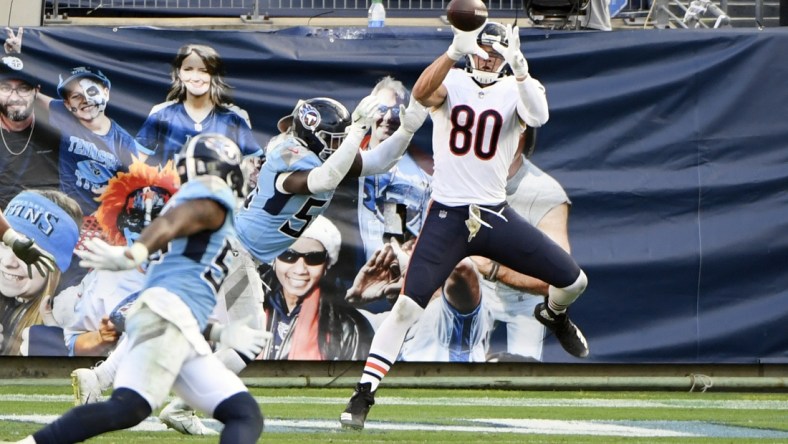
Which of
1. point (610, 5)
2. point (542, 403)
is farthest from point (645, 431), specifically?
point (610, 5)

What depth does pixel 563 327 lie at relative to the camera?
317 inches

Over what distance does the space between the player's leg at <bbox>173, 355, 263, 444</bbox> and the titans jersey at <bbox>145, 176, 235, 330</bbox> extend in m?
0.17

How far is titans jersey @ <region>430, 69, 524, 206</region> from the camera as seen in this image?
7.37 m

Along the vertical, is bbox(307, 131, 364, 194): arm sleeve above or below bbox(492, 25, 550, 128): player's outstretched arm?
below

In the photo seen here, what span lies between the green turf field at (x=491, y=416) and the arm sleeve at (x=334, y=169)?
1.24 m

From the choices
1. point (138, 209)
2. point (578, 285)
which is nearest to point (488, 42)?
point (578, 285)

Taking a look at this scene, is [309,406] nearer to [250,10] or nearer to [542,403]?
[542,403]

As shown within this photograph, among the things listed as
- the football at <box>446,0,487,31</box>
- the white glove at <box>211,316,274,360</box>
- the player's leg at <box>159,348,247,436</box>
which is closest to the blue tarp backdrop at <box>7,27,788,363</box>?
the football at <box>446,0,487,31</box>

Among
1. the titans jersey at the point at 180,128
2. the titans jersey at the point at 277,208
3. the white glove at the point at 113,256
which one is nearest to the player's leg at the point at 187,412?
the titans jersey at the point at 277,208

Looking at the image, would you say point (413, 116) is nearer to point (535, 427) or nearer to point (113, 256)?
point (535, 427)

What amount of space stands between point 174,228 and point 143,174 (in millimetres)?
5316

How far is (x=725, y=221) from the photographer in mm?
10344

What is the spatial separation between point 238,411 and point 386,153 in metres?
2.94

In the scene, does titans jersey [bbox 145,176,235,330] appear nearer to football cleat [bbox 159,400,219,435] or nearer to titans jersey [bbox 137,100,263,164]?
football cleat [bbox 159,400,219,435]
